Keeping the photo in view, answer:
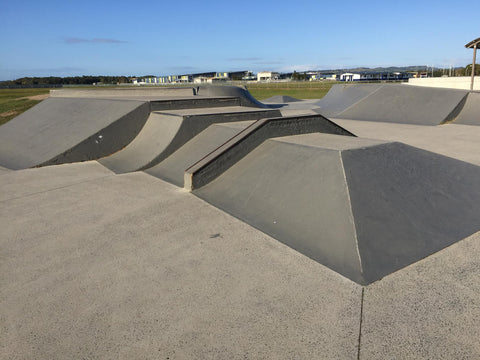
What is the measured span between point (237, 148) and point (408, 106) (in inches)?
673

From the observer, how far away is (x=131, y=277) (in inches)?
174

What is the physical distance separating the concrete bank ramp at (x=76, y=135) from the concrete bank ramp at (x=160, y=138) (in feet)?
1.40

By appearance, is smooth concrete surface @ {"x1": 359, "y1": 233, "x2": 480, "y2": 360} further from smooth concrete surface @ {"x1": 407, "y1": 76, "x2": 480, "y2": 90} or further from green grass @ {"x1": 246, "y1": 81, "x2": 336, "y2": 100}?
green grass @ {"x1": 246, "y1": 81, "x2": 336, "y2": 100}

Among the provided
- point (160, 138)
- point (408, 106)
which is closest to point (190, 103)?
point (160, 138)

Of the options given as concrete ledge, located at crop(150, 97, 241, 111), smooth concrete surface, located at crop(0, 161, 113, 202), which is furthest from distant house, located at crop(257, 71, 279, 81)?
smooth concrete surface, located at crop(0, 161, 113, 202)

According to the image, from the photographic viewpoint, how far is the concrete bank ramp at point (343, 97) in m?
24.1

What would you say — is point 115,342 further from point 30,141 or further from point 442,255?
point 30,141

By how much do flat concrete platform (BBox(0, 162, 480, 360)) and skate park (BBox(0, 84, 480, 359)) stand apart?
0.06 ft

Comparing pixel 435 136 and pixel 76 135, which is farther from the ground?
pixel 76 135

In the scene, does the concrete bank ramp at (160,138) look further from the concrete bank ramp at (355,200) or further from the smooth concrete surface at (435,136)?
the smooth concrete surface at (435,136)

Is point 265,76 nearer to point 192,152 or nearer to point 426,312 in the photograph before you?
point 192,152

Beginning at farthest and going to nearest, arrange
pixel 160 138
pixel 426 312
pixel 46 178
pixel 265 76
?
1. pixel 265 76
2. pixel 160 138
3. pixel 46 178
4. pixel 426 312

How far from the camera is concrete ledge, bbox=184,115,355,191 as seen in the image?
781 centimetres

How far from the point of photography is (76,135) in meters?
11.8
